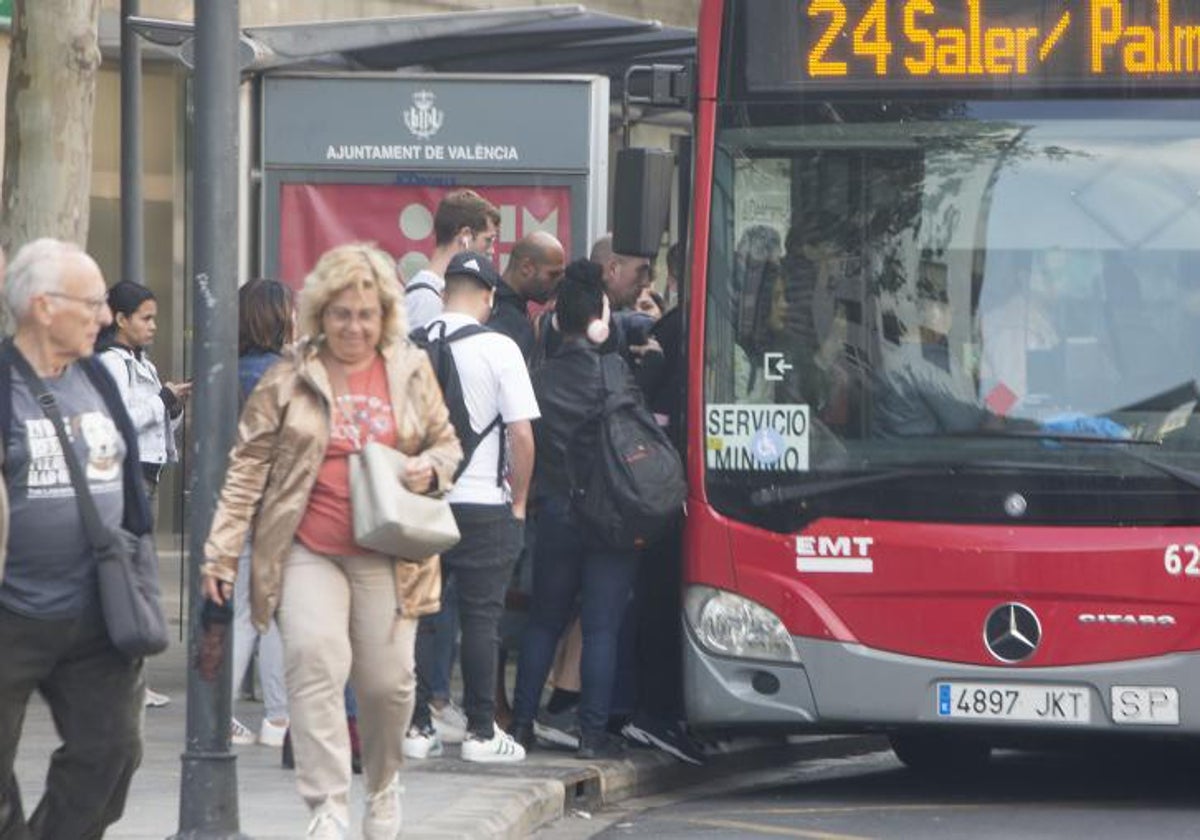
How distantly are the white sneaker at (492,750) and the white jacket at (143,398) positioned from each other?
6.06ft

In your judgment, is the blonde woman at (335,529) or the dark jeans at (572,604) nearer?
the blonde woman at (335,529)

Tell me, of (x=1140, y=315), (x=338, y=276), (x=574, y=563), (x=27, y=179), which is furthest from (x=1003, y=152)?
(x=27, y=179)

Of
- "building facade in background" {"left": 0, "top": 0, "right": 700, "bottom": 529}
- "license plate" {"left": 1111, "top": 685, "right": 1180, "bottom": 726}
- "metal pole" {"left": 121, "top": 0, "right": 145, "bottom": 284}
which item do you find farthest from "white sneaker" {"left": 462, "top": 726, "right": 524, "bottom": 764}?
"building facade in background" {"left": 0, "top": 0, "right": 700, "bottom": 529}

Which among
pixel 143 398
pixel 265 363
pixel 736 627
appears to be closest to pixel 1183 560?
pixel 736 627

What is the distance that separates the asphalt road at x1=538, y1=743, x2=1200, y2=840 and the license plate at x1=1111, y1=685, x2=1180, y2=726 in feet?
1.13

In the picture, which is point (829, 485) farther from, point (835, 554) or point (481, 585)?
point (481, 585)

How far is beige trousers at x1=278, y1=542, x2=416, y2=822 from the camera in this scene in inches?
310

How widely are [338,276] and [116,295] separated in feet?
11.5

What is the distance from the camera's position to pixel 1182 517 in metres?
9.70

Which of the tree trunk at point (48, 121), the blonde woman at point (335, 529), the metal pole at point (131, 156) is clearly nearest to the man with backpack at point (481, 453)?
the blonde woman at point (335, 529)

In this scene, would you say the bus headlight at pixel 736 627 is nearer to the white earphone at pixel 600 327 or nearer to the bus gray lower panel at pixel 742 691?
the bus gray lower panel at pixel 742 691

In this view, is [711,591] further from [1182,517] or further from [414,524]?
[414,524]

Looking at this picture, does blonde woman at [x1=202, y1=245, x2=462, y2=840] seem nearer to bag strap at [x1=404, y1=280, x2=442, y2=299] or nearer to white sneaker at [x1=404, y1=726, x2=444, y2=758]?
white sneaker at [x1=404, y1=726, x2=444, y2=758]

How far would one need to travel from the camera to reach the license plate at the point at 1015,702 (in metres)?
9.76
